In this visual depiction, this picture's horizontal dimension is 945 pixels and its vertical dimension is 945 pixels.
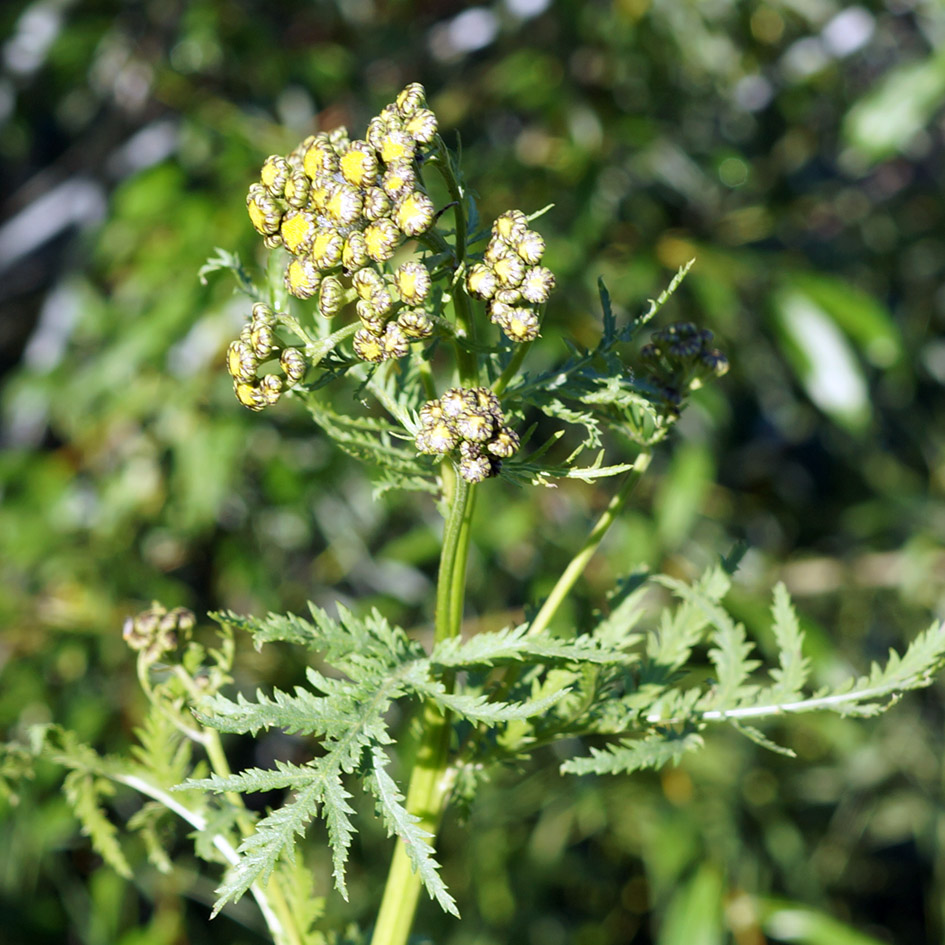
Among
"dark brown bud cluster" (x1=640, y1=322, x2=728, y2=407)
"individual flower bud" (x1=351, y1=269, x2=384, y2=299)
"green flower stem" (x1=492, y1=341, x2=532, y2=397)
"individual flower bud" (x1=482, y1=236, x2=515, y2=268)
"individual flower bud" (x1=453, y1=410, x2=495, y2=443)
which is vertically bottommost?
"dark brown bud cluster" (x1=640, y1=322, x2=728, y2=407)

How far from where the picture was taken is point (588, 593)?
8.42 ft

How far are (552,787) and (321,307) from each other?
2261 mm

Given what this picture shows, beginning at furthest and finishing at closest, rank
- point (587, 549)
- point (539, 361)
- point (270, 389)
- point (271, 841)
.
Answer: point (539, 361)
point (587, 549)
point (270, 389)
point (271, 841)

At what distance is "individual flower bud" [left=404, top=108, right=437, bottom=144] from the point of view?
82cm

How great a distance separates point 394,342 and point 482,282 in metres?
0.09

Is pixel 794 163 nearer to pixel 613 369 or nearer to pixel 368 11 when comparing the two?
pixel 368 11

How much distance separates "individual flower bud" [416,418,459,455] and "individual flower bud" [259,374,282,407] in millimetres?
152

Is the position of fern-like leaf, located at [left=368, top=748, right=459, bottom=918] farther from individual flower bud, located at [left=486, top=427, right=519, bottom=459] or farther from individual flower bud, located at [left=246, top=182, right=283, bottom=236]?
individual flower bud, located at [left=246, top=182, right=283, bottom=236]

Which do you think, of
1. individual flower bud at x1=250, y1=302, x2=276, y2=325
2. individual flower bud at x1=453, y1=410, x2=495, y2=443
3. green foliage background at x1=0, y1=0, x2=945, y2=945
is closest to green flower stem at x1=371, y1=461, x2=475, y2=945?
individual flower bud at x1=453, y1=410, x2=495, y2=443

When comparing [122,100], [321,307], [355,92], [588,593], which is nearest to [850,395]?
[588,593]

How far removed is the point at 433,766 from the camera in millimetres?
970

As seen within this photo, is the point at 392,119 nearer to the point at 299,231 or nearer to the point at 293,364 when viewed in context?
the point at 299,231

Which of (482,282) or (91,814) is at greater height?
(482,282)

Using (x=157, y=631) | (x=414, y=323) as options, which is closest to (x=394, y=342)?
(x=414, y=323)
